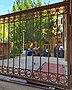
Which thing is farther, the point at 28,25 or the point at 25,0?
the point at 25,0

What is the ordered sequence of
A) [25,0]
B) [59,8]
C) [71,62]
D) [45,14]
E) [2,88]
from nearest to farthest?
[71,62] → [59,8] → [45,14] → [2,88] → [25,0]

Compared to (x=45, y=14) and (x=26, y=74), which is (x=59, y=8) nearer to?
(x=45, y=14)

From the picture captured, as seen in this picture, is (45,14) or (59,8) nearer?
(59,8)

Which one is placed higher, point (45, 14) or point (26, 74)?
point (45, 14)

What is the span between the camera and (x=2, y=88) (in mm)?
2734

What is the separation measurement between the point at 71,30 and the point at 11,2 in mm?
13014

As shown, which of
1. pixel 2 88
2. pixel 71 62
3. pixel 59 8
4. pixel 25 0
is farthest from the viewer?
pixel 25 0

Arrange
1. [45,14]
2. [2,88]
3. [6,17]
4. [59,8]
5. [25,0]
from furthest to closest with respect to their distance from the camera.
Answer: [25,0] → [6,17] → [2,88] → [45,14] → [59,8]

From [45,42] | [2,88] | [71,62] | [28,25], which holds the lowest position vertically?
[2,88]

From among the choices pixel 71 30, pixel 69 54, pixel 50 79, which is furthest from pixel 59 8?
pixel 50 79

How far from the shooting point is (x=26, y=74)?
2643 mm

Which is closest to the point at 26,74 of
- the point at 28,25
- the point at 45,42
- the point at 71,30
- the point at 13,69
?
the point at 13,69

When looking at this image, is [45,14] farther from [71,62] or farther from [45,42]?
[71,62]

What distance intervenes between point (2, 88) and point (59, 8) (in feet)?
4.49
